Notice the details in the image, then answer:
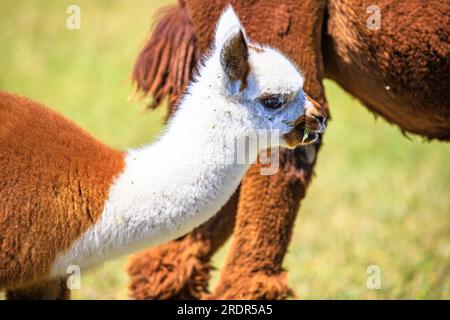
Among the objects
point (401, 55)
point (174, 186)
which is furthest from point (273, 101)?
point (401, 55)

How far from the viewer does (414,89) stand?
140 inches

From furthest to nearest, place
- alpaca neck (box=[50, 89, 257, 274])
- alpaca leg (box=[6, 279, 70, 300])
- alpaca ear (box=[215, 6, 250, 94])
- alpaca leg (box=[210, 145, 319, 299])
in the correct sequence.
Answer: alpaca leg (box=[210, 145, 319, 299]), alpaca leg (box=[6, 279, 70, 300]), alpaca neck (box=[50, 89, 257, 274]), alpaca ear (box=[215, 6, 250, 94])

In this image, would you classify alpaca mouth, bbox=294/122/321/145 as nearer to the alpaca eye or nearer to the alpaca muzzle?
the alpaca muzzle

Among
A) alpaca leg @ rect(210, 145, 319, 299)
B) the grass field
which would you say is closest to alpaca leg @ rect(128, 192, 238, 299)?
alpaca leg @ rect(210, 145, 319, 299)

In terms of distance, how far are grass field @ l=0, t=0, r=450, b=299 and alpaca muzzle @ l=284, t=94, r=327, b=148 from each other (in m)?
0.98

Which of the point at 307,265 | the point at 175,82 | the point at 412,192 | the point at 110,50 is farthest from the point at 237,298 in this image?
the point at 110,50

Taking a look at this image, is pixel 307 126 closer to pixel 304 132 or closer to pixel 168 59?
pixel 304 132

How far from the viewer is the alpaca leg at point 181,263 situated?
3873 millimetres

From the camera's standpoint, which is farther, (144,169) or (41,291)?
(41,291)

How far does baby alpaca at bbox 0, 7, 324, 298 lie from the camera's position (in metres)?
2.79

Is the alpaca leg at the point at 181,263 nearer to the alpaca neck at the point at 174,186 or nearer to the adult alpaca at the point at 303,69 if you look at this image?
the adult alpaca at the point at 303,69

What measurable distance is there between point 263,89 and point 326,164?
14.8 ft

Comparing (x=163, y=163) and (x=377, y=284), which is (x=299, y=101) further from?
(x=377, y=284)

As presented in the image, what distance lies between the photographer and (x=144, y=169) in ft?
9.57
